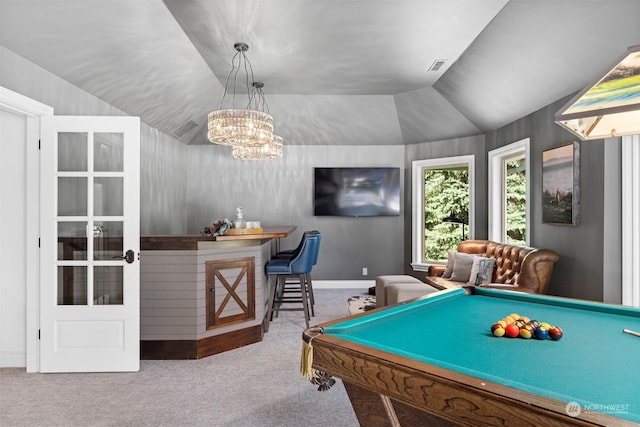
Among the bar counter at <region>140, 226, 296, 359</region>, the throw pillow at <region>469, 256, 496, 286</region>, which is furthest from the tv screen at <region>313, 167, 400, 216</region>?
the bar counter at <region>140, 226, 296, 359</region>

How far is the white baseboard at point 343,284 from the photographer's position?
20.9ft

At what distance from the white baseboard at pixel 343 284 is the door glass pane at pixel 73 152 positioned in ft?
13.8

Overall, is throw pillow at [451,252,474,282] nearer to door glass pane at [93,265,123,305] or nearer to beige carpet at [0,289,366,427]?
beige carpet at [0,289,366,427]

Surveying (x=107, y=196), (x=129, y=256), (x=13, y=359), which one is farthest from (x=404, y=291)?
(x=13, y=359)

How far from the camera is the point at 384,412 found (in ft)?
4.25

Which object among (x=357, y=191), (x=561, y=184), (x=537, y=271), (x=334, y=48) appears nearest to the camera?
(x=537, y=271)

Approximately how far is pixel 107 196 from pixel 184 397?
1778 mm

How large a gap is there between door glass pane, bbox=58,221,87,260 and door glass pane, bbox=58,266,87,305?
0.34 feet

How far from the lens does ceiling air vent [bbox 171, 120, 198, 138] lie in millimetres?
5513

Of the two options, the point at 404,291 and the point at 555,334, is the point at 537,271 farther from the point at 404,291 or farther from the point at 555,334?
the point at 555,334

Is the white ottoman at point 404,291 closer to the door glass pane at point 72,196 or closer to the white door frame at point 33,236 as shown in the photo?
the door glass pane at point 72,196

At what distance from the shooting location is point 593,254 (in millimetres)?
3150

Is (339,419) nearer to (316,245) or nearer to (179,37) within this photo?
(316,245)

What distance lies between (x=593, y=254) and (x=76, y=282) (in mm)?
4517
